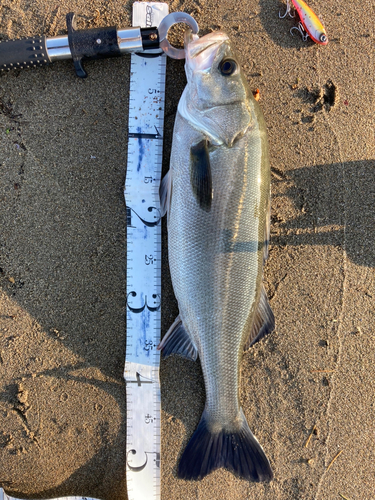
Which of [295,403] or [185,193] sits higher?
[185,193]

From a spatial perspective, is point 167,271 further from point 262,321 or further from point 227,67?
point 227,67

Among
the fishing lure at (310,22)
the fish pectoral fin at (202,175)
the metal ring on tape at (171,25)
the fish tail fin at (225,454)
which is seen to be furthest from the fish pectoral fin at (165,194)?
the fishing lure at (310,22)

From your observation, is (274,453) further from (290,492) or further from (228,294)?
(228,294)

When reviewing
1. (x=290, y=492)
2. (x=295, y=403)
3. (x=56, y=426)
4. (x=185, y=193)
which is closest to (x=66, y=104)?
(x=185, y=193)

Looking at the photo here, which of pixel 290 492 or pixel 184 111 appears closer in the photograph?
pixel 184 111

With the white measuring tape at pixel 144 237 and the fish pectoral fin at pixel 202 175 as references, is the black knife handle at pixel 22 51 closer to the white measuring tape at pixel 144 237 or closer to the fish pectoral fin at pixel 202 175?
the white measuring tape at pixel 144 237

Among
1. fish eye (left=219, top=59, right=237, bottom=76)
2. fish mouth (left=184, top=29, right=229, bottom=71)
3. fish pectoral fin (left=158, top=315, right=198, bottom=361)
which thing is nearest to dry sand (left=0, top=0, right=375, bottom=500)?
fish pectoral fin (left=158, top=315, right=198, bottom=361)
